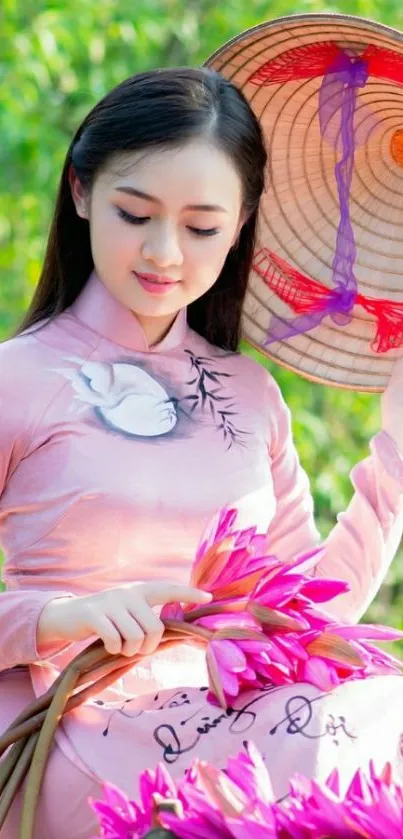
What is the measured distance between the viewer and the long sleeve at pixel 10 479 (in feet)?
5.48

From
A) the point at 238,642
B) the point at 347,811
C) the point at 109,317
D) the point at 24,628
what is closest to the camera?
the point at 347,811

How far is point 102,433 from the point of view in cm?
181

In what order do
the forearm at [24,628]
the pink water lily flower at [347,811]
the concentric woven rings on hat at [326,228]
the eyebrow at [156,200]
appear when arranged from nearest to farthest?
the pink water lily flower at [347,811]
the forearm at [24,628]
the eyebrow at [156,200]
the concentric woven rings on hat at [326,228]

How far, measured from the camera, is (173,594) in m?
1.54

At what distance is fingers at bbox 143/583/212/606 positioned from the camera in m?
1.54

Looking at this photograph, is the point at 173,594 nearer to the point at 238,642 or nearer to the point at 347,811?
the point at 238,642

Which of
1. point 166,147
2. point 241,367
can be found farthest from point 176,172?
point 241,367

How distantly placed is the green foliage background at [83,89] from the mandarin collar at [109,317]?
6.99 feet

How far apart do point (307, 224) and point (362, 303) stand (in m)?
0.12

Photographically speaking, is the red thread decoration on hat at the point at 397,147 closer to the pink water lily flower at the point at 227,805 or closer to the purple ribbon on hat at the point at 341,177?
the purple ribbon on hat at the point at 341,177

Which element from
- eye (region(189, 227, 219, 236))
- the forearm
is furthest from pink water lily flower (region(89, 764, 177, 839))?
eye (region(189, 227, 219, 236))

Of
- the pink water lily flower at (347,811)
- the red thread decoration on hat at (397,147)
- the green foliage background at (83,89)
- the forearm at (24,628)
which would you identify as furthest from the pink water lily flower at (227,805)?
the green foliage background at (83,89)

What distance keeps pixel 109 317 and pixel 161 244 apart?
0.55 ft

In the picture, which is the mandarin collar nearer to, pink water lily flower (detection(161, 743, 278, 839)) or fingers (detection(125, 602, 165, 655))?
fingers (detection(125, 602, 165, 655))
